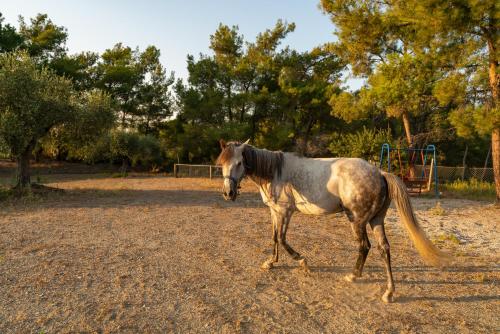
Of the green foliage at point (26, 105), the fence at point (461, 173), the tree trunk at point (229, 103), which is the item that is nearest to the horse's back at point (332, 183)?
the green foliage at point (26, 105)

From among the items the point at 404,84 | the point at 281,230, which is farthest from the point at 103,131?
the point at 404,84

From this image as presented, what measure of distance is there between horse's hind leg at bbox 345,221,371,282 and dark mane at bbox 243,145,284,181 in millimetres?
1419

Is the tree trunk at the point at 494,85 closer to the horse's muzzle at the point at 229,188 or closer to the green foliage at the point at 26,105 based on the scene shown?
the horse's muzzle at the point at 229,188

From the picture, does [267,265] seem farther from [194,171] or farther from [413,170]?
[194,171]

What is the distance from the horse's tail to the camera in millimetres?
4520

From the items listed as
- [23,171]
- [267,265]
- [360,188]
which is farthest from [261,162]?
[23,171]

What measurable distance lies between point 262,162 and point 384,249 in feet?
7.19

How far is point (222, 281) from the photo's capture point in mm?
4656

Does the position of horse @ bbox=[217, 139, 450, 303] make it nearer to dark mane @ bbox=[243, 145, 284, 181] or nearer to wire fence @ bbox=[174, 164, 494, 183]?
dark mane @ bbox=[243, 145, 284, 181]

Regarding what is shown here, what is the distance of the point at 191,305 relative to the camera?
12.7 feet

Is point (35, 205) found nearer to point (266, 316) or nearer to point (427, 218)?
point (266, 316)

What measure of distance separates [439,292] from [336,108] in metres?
15.0

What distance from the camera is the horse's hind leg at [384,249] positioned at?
13.6 ft

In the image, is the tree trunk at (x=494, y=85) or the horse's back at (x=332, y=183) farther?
the tree trunk at (x=494, y=85)
